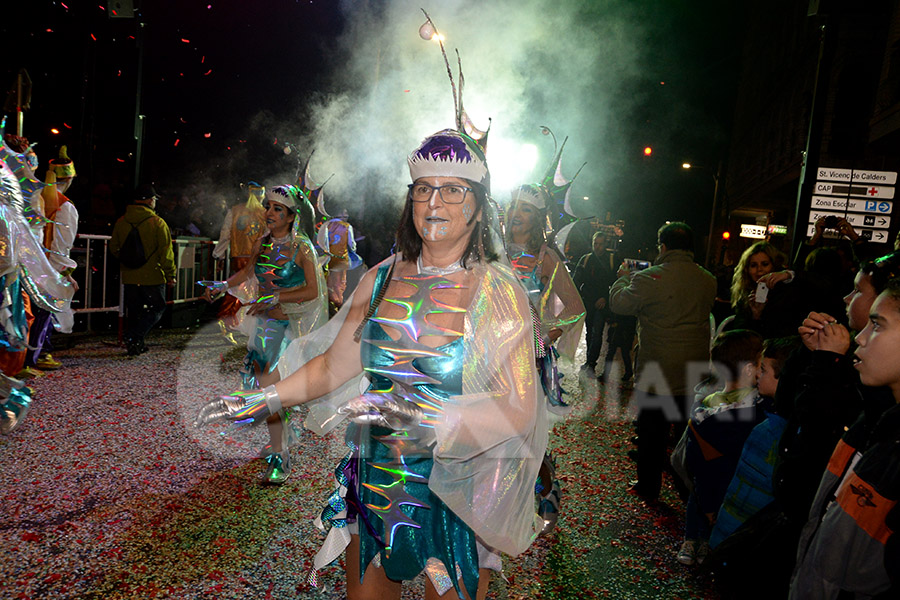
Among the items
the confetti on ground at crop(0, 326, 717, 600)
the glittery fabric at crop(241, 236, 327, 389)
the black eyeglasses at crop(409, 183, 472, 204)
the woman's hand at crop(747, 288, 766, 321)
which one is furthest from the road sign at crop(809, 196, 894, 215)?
the black eyeglasses at crop(409, 183, 472, 204)

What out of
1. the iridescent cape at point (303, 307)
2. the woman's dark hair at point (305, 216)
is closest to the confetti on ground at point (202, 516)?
the iridescent cape at point (303, 307)

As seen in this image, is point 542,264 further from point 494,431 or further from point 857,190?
point 857,190

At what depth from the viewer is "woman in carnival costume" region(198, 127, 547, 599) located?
5.87 feet

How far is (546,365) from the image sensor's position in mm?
3115

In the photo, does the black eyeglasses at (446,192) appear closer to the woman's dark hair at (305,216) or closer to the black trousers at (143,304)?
the woman's dark hair at (305,216)

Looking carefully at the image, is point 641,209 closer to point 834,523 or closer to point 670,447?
point 670,447

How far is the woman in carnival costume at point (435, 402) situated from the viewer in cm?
179

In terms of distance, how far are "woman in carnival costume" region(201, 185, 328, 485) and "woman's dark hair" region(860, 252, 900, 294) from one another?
3211 mm

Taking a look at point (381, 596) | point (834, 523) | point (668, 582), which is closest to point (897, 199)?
point (668, 582)

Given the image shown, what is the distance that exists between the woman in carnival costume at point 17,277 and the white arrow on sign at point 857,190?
522 inches

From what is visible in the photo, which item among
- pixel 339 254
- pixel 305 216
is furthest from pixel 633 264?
pixel 305 216

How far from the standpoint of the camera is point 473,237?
7.18 feet

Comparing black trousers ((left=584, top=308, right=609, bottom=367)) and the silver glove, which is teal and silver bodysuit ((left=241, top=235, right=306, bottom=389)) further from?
black trousers ((left=584, top=308, right=609, bottom=367))

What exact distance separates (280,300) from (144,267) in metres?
4.93
